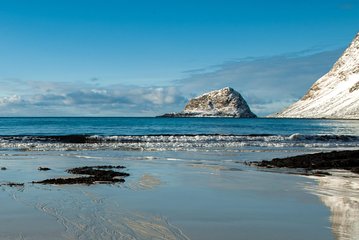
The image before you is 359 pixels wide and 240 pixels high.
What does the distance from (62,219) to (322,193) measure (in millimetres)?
7810

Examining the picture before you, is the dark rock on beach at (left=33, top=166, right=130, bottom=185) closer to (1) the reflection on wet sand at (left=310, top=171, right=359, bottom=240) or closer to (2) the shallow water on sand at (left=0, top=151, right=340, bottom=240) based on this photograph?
(2) the shallow water on sand at (left=0, top=151, right=340, bottom=240)

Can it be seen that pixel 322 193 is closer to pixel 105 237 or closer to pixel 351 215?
pixel 351 215

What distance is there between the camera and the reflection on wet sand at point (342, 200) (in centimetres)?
834

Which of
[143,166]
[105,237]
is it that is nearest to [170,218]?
[105,237]

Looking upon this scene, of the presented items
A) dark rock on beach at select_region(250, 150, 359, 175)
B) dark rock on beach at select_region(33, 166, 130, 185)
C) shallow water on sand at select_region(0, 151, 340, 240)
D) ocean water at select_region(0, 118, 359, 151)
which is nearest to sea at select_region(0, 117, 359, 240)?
shallow water on sand at select_region(0, 151, 340, 240)

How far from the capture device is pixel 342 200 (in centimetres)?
1174

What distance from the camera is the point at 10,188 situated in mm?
13625

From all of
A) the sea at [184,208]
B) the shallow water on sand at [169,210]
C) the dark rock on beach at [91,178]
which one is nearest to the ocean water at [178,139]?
the dark rock on beach at [91,178]

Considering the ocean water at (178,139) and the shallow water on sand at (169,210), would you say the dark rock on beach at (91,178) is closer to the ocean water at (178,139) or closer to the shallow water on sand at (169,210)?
the shallow water on sand at (169,210)

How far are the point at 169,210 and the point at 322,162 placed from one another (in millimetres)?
14284

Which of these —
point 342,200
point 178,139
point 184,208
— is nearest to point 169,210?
point 184,208

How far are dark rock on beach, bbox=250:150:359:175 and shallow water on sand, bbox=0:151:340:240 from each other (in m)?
5.65

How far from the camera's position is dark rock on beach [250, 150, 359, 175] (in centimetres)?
2169

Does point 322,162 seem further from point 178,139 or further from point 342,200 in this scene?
point 178,139
